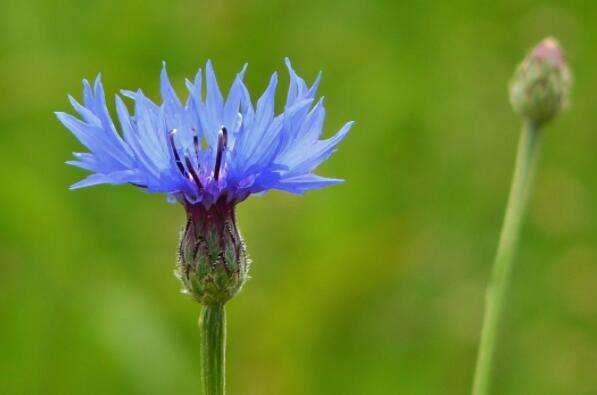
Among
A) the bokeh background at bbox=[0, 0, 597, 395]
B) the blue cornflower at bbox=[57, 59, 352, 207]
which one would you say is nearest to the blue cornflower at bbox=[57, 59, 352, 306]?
the blue cornflower at bbox=[57, 59, 352, 207]

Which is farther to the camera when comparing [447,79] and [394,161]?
[447,79]

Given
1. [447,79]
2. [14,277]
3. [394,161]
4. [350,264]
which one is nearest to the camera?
[350,264]

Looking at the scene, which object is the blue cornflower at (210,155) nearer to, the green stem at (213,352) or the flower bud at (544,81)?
the green stem at (213,352)

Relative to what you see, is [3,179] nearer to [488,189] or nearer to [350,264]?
[350,264]

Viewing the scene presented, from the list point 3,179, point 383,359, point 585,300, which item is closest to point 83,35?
point 3,179

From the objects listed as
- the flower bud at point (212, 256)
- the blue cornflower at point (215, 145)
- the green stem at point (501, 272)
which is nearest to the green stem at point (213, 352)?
the flower bud at point (212, 256)

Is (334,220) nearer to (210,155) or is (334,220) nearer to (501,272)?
(501,272)

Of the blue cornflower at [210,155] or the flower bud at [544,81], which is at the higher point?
the flower bud at [544,81]
